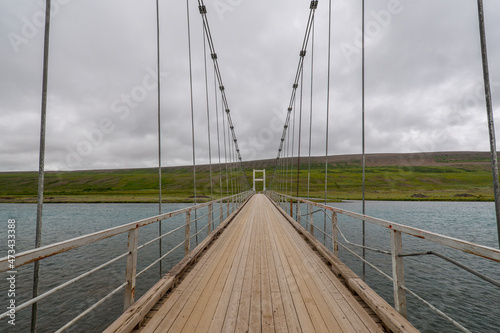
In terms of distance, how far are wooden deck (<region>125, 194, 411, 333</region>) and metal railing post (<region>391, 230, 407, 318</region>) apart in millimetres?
277

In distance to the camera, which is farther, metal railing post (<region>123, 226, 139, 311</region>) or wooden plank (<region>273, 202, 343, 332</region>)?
metal railing post (<region>123, 226, 139, 311</region>)

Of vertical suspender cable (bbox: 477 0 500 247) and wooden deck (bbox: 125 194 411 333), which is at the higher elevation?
vertical suspender cable (bbox: 477 0 500 247)

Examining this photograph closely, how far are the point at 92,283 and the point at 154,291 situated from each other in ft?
22.5

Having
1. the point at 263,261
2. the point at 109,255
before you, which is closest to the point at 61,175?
the point at 109,255

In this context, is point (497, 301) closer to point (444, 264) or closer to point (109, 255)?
point (444, 264)

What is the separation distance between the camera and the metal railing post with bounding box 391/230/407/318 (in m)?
2.38

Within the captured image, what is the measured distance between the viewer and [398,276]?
8.02 feet

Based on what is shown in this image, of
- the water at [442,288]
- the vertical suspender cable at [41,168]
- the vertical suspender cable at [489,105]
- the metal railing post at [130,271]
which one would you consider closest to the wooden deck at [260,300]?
the metal railing post at [130,271]

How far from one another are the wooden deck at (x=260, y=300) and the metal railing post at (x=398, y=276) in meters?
0.28

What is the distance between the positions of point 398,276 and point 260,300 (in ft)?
5.00

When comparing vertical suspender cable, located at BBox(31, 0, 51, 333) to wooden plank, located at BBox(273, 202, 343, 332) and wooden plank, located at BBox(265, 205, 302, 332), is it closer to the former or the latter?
wooden plank, located at BBox(265, 205, 302, 332)

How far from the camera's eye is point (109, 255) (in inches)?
436

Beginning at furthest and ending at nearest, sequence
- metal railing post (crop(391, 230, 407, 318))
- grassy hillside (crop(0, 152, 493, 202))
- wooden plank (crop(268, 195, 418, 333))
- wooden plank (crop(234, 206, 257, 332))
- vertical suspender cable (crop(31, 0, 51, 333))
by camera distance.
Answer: grassy hillside (crop(0, 152, 493, 202)) → vertical suspender cable (crop(31, 0, 51, 333)) → metal railing post (crop(391, 230, 407, 318)) → wooden plank (crop(234, 206, 257, 332)) → wooden plank (crop(268, 195, 418, 333))

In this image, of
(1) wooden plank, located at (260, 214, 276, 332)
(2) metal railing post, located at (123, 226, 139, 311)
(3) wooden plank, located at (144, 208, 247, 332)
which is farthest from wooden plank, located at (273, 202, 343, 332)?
(2) metal railing post, located at (123, 226, 139, 311)
